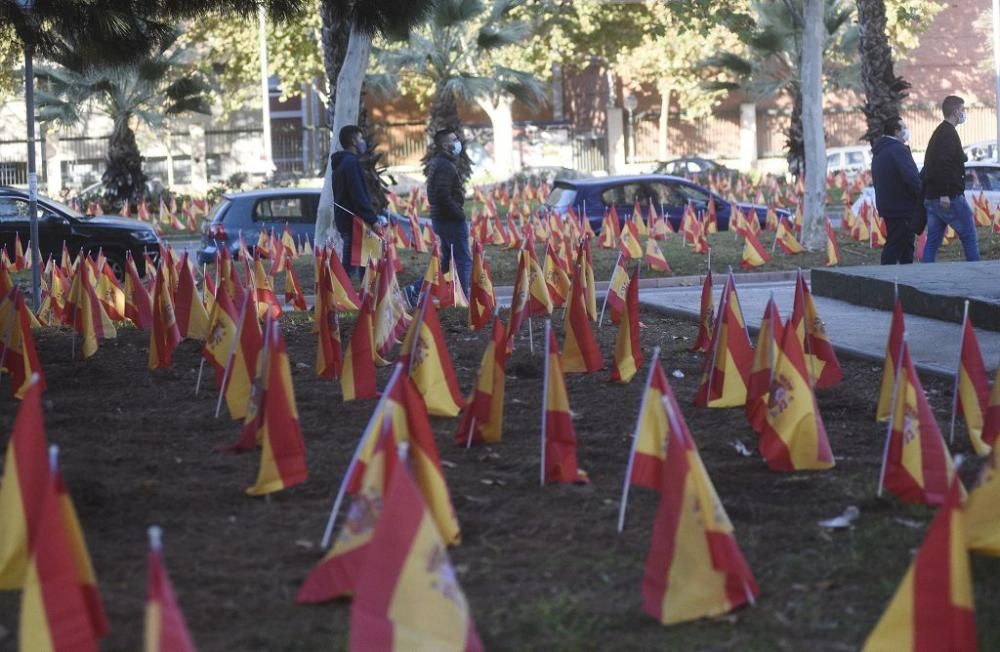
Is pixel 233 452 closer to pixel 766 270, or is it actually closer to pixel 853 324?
pixel 853 324

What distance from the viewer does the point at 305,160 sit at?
5488 centimetres

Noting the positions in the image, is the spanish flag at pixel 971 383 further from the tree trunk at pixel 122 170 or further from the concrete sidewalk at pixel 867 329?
the tree trunk at pixel 122 170

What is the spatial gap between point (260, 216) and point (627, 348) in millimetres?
13767

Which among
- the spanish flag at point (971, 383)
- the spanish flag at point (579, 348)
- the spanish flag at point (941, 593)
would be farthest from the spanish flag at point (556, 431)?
the spanish flag at point (579, 348)

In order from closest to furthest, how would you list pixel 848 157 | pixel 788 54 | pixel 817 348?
pixel 817 348 < pixel 788 54 < pixel 848 157

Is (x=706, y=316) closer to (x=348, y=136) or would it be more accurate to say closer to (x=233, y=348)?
(x=233, y=348)

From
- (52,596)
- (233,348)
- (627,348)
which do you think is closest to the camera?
(52,596)

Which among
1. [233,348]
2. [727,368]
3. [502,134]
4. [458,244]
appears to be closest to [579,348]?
[727,368]

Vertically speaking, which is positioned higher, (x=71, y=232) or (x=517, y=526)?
(x=71, y=232)

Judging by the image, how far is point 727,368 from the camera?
8.37 m

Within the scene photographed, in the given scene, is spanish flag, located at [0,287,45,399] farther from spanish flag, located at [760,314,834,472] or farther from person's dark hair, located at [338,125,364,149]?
person's dark hair, located at [338,125,364,149]

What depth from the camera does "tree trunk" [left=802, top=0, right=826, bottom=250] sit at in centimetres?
1994

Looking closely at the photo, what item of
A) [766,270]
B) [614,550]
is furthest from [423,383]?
[766,270]

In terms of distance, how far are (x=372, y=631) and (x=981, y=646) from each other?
1.69 meters
